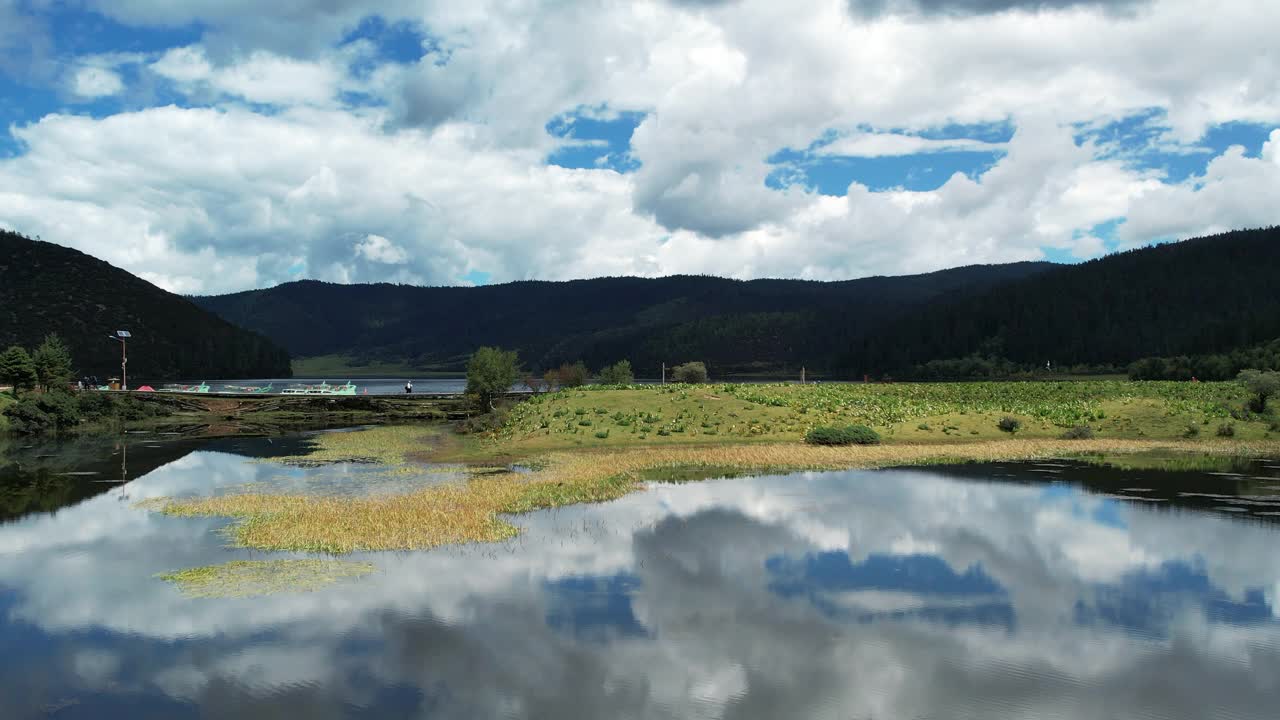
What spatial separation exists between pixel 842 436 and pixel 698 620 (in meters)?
42.7

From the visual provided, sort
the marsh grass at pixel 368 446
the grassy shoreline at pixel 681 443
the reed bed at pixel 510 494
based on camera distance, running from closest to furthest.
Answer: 1. the reed bed at pixel 510 494
2. the grassy shoreline at pixel 681 443
3. the marsh grass at pixel 368 446

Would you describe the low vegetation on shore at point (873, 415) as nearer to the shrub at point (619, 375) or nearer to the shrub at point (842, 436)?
the shrub at point (842, 436)

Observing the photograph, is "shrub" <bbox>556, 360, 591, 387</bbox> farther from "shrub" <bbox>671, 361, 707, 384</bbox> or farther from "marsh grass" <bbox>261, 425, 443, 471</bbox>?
"marsh grass" <bbox>261, 425, 443, 471</bbox>

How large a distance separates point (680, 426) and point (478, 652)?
49.9m

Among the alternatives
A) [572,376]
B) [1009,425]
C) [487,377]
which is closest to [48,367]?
[487,377]

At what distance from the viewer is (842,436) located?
62.0 meters

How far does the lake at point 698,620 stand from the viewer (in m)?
16.7

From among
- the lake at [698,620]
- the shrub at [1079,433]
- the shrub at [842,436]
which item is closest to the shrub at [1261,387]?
the shrub at [1079,433]

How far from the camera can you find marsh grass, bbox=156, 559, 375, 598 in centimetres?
2391

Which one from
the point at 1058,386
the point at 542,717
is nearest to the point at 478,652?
the point at 542,717

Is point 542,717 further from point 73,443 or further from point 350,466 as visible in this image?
point 73,443

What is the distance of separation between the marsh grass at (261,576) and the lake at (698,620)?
59cm

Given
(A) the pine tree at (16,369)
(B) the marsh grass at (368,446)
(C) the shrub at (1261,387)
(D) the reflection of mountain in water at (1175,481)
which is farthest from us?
(A) the pine tree at (16,369)

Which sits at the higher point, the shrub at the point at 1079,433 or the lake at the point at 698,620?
the shrub at the point at 1079,433
